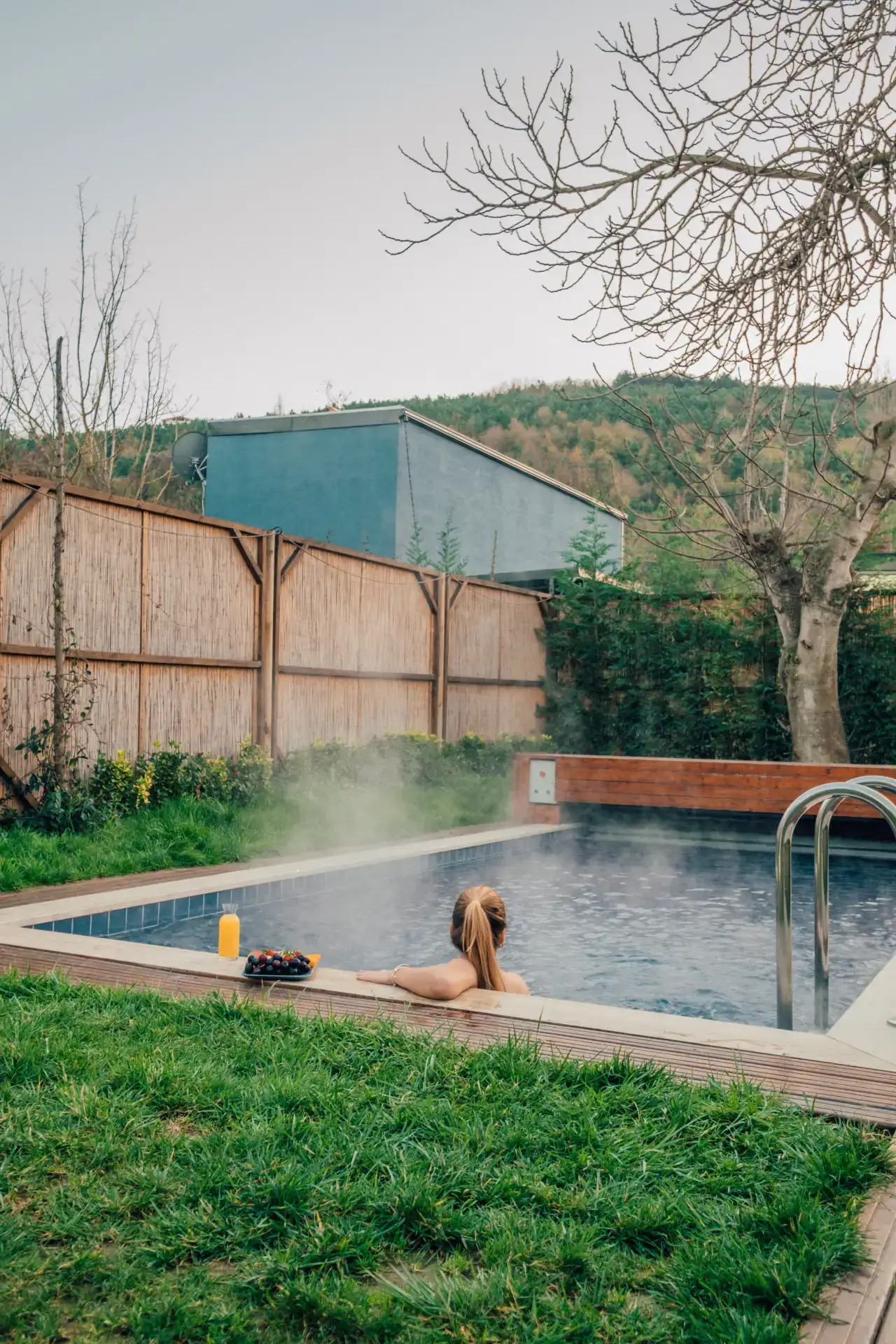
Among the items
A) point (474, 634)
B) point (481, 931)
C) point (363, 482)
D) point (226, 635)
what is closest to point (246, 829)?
point (226, 635)

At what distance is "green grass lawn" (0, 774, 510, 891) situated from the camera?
21.4ft

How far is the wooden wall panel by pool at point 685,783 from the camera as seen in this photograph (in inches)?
373

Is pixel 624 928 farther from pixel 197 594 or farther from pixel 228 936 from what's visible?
pixel 197 594

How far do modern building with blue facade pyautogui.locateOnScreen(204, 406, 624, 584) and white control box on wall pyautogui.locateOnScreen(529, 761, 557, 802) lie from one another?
5755 millimetres

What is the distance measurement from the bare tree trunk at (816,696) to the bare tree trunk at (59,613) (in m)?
7.05

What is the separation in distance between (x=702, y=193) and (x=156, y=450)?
95.8 ft

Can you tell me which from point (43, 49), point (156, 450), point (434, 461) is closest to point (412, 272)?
point (43, 49)

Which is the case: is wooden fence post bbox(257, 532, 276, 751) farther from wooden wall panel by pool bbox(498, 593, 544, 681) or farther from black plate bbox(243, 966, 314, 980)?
black plate bbox(243, 966, 314, 980)

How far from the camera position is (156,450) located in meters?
30.7

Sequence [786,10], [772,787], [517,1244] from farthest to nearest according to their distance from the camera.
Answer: [772,787] → [786,10] → [517,1244]

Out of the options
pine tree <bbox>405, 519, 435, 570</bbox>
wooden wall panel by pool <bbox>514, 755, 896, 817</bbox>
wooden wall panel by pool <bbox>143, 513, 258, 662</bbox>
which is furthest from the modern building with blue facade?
wooden wall panel by pool <bbox>143, 513, 258, 662</bbox>

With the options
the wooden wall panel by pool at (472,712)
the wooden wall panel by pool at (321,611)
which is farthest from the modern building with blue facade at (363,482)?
the wooden wall panel by pool at (321,611)

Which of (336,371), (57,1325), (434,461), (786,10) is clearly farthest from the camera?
(336,371)

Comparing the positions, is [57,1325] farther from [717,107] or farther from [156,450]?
[156,450]
